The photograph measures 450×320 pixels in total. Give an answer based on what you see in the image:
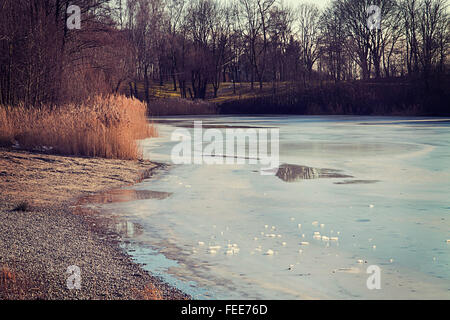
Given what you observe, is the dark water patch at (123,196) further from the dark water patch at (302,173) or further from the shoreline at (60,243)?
the dark water patch at (302,173)

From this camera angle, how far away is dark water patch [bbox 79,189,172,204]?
8.74 metres

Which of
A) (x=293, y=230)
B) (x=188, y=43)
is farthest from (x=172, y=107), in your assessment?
(x=293, y=230)

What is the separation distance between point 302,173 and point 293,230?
195 inches

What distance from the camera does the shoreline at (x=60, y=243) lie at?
4.48 m

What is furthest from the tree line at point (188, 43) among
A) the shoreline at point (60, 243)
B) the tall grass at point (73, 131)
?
the shoreline at point (60, 243)

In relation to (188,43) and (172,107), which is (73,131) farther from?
(188,43)

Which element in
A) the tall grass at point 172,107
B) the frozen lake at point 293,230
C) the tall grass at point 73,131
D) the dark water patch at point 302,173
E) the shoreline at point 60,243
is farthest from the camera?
the tall grass at point 172,107

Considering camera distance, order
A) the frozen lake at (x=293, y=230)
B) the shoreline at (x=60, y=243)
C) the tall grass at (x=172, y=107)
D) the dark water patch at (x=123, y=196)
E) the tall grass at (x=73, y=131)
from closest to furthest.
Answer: the shoreline at (x=60, y=243) → the frozen lake at (x=293, y=230) → the dark water patch at (x=123, y=196) → the tall grass at (x=73, y=131) → the tall grass at (x=172, y=107)

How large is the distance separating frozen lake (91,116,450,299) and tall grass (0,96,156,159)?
2.25 meters

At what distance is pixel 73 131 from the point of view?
14164mm

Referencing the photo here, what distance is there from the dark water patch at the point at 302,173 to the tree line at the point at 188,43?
9885mm

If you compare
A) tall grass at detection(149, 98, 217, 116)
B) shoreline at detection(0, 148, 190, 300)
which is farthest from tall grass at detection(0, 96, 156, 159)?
tall grass at detection(149, 98, 217, 116)
